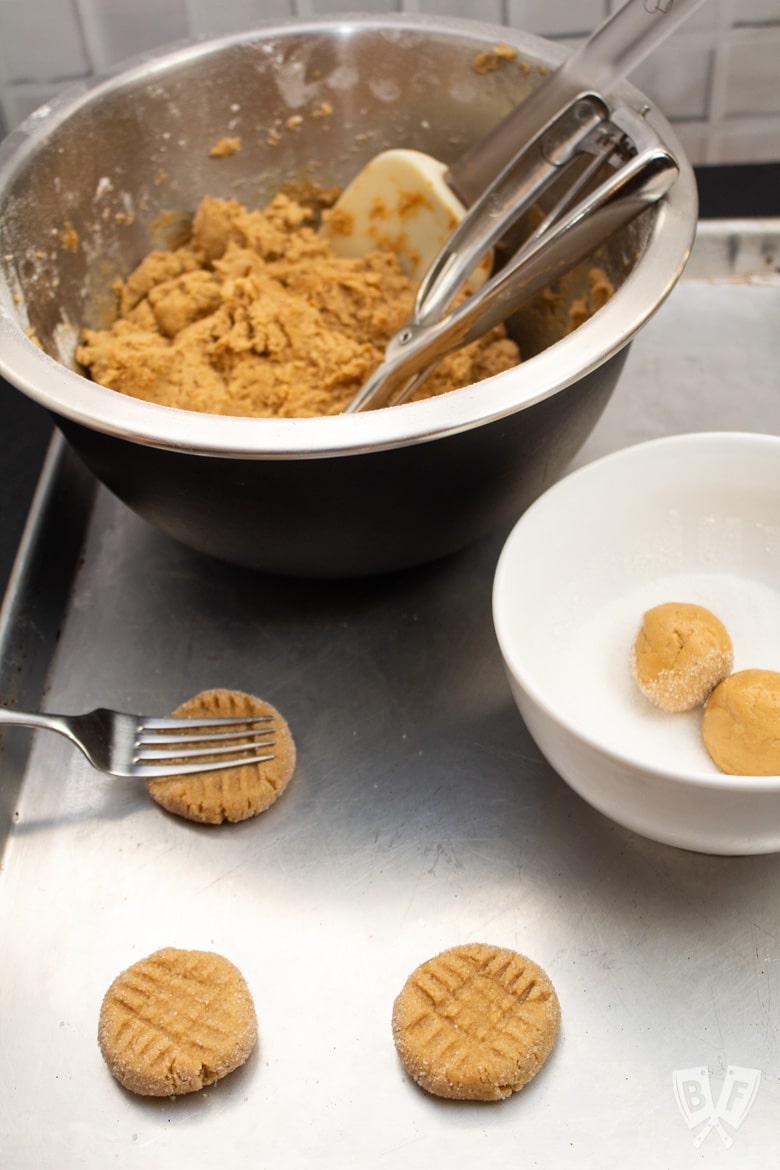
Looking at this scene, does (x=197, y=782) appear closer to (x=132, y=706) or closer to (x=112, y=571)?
(x=132, y=706)

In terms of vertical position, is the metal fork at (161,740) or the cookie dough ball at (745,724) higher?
the cookie dough ball at (745,724)

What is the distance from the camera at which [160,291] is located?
92 centimetres

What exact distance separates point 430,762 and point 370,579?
176 millimetres

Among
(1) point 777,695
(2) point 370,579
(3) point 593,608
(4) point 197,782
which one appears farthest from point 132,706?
(1) point 777,695

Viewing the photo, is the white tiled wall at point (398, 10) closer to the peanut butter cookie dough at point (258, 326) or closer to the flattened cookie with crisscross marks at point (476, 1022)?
the peanut butter cookie dough at point (258, 326)

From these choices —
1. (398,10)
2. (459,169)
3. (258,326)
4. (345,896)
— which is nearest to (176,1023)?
(345,896)

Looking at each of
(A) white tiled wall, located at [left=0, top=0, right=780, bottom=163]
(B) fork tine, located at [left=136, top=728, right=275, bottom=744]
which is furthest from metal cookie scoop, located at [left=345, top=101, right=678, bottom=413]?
(A) white tiled wall, located at [left=0, top=0, right=780, bottom=163]

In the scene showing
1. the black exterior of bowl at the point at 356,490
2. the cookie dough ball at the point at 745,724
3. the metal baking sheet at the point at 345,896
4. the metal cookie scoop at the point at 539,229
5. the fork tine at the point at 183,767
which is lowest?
the metal baking sheet at the point at 345,896

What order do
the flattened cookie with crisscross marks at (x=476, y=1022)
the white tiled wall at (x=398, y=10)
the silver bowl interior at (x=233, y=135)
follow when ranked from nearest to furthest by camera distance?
1. the flattened cookie with crisscross marks at (x=476, y=1022)
2. the silver bowl interior at (x=233, y=135)
3. the white tiled wall at (x=398, y=10)

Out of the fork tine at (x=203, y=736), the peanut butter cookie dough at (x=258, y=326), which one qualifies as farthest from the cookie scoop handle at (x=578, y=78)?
the fork tine at (x=203, y=736)

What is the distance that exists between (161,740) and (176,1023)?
19cm

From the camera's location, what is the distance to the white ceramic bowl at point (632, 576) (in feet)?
2.27

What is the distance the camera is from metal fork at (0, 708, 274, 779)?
2.44 feet

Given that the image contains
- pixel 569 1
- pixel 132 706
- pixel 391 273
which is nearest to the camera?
pixel 132 706
